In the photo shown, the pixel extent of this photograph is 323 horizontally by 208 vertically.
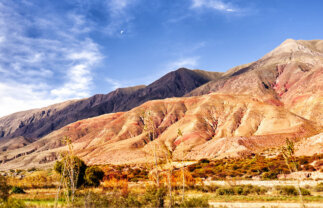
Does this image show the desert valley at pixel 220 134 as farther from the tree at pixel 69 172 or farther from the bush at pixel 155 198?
the bush at pixel 155 198

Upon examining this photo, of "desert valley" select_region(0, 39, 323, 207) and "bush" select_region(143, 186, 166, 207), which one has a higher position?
"desert valley" select_region(0, 39, 323, 207)

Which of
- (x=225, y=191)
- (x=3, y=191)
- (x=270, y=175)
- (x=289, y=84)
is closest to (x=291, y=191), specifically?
(x=225, y=191)

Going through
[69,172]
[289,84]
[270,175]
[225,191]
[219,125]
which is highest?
[289,84]

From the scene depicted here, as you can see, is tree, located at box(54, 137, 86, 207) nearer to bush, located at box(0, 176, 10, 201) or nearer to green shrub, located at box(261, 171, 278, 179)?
bush, located at box(0, 176, 10, 201)

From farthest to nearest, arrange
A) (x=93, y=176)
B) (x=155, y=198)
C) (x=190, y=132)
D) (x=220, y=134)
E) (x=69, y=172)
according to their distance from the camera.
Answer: (x=190, y=132), (x=220, y=134), (x=93, y=176), (x=155, y=198), (x=69, y=172)

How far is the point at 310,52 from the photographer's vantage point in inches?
7539

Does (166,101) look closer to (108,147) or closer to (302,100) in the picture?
(108,147)

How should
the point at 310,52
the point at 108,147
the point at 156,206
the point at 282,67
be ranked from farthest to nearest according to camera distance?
the point at 310,52 < the point at 282,67 < the point at 108,147 < the point at 156,206

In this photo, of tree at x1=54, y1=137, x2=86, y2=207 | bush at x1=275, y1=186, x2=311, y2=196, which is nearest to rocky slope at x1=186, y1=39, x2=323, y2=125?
bush at x1=275, y1=186, x2=311, y2=196

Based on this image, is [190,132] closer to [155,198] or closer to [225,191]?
[225,191]

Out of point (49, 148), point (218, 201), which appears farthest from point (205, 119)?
point (218, 201)

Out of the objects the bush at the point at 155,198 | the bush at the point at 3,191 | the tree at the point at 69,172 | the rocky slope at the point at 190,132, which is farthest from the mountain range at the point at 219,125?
the bush at the point at 155,198

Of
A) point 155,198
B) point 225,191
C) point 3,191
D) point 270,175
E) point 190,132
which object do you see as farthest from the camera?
point 190,132

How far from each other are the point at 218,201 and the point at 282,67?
172 m
